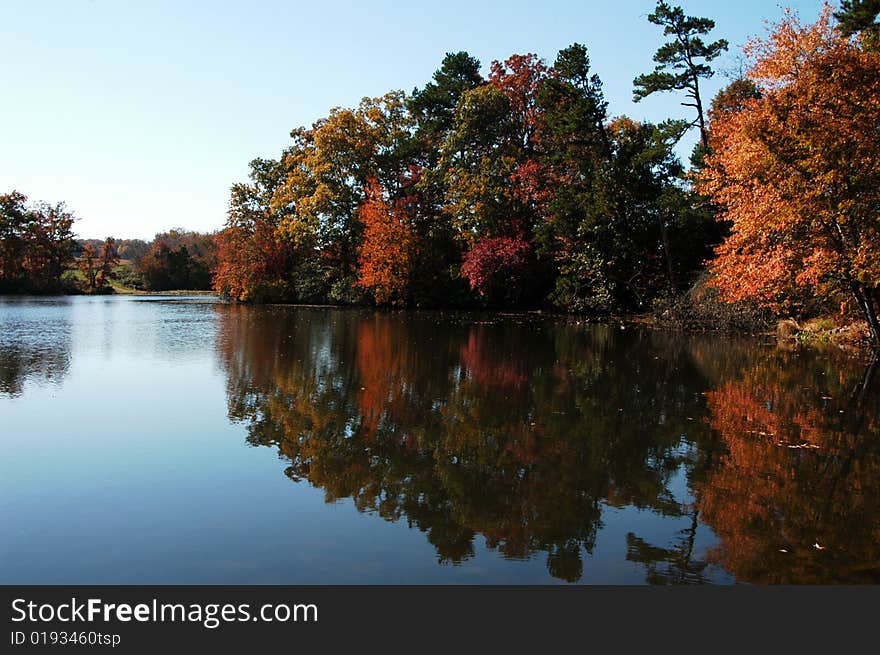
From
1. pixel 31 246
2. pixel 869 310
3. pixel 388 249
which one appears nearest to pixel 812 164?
pixel 869 310

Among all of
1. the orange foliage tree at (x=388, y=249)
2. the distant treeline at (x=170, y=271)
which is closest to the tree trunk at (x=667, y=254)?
the orange foliage tree at (x=388, y=249)

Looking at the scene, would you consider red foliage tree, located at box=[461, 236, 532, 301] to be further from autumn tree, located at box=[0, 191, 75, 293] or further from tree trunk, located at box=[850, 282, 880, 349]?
autumn tree, located at box=[0, 191, 75, 293]

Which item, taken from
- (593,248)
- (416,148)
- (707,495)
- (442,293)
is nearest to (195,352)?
(707,495)

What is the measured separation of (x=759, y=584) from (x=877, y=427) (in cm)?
663

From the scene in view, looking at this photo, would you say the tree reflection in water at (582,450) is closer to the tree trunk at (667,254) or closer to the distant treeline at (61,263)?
the tree trunk at (667,254)

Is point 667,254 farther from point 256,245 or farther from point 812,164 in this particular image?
point 256,245

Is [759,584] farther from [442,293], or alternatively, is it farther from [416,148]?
[416,148]

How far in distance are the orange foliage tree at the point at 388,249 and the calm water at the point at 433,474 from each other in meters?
26.2

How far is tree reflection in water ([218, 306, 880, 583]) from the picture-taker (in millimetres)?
5543

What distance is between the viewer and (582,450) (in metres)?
8.39

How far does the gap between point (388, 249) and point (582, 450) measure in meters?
34.1

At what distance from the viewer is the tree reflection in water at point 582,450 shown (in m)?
5.54

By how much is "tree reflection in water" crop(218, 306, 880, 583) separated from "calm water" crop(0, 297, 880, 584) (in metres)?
0.04

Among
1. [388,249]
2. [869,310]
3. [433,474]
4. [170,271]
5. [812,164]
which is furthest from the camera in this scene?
[170,271]
